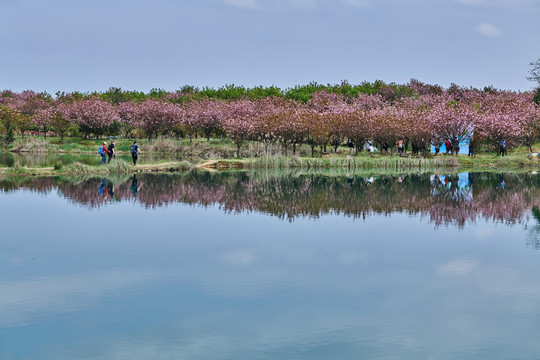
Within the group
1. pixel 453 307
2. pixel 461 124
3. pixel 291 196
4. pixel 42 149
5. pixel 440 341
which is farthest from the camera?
pixel 42 149

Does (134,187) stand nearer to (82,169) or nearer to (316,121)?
(82,169)

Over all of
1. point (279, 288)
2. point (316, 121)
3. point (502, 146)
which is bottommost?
point (279, 288)

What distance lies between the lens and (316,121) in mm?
60844

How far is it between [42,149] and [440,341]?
69657 millimetres

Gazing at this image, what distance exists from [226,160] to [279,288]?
1627 inches

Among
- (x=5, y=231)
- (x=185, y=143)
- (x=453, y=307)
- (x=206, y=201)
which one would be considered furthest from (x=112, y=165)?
(x=453, y=307)

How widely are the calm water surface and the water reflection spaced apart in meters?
0.51

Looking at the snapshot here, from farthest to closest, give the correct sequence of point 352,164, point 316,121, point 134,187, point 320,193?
point 316,121 < point 352,164 < point 134,187 < point 320,193

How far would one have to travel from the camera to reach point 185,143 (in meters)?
74.2

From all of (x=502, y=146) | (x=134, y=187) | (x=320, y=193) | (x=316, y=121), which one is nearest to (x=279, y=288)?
(x=320, y=193)

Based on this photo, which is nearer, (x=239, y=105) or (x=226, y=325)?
(x=226, y=325)

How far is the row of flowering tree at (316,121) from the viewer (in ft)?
201

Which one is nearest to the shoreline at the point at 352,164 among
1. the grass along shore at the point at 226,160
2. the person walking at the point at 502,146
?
the grass along shore at the point at 226,160

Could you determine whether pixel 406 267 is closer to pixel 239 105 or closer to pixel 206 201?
pixel 206 201
